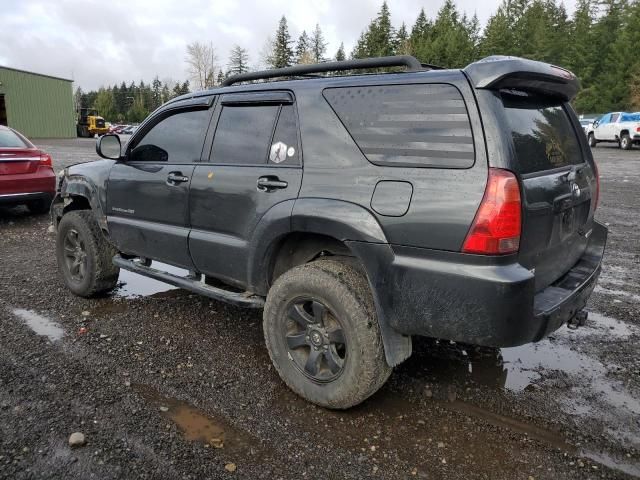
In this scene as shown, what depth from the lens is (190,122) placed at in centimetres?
394

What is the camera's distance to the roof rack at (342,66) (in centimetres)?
294

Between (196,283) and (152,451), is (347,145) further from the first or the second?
(152,451)

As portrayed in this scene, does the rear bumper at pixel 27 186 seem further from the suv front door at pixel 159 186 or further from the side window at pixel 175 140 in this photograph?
the side window at pixel 175 140

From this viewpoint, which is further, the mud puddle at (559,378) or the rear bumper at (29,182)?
the rear bumper at (29,182)

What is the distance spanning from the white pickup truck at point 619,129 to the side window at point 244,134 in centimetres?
2426

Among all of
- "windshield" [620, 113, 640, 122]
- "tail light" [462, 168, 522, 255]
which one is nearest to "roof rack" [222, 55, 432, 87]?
"tail light" [462, 168, 522, 255]

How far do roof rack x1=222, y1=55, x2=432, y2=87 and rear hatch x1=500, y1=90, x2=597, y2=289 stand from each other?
1.96ft

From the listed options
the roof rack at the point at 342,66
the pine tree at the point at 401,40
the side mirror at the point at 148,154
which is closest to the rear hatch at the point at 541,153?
the roof rack at the point at 342,66

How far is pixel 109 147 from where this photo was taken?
4.44 metres

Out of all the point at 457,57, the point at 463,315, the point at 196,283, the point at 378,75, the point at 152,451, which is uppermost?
the point at 457,57

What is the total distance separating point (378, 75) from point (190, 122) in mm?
1674

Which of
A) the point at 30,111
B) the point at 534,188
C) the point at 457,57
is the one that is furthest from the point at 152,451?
the point at 457,57

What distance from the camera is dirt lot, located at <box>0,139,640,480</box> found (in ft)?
8.34

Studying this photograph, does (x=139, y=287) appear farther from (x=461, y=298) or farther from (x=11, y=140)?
(x=11, y=140)
